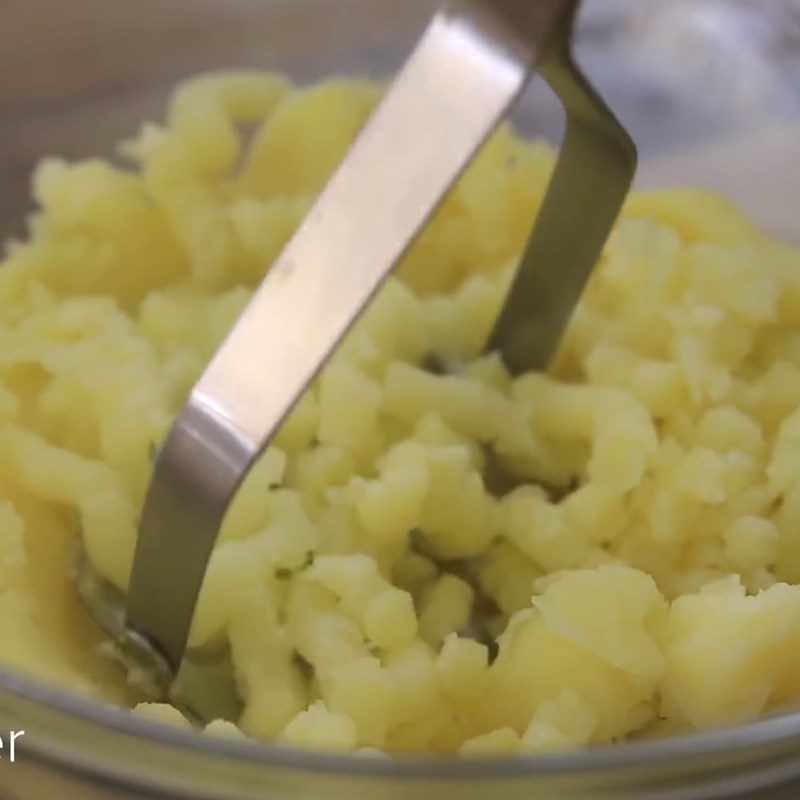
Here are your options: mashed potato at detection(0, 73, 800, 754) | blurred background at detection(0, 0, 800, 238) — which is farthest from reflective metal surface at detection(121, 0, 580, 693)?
blurred background at detection(0, 0, 800, 238)

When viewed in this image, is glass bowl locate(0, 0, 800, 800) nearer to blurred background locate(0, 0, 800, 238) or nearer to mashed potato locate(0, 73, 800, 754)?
blurred background locate(0, 0, 800, 238)

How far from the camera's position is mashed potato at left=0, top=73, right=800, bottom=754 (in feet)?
1.77

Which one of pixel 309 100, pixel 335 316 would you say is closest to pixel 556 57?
pixel 335 316

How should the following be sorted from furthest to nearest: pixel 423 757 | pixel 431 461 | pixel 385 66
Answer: pixel 385 66 → pixel 431 461 → pixel 423 757

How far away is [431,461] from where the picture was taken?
63 centimetres

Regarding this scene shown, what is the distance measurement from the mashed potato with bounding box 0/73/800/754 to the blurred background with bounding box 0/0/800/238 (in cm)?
13

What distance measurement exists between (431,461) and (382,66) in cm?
48

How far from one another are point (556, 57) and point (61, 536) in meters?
0.38

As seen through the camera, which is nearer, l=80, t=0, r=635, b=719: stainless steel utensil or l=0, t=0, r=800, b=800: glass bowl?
l=80, t=0, r=635, b=719: stainless steel utensil

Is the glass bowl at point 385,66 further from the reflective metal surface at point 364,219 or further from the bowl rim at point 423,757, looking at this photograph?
the bowl rim at point 423,757

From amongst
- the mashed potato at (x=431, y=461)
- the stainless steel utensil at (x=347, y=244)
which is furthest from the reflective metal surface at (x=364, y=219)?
the mashed potato at (x=431, y=461)

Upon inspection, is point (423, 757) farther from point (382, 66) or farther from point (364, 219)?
point (382, 66)

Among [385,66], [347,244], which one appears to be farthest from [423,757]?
[385,66]

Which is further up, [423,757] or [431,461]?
[431,461]
